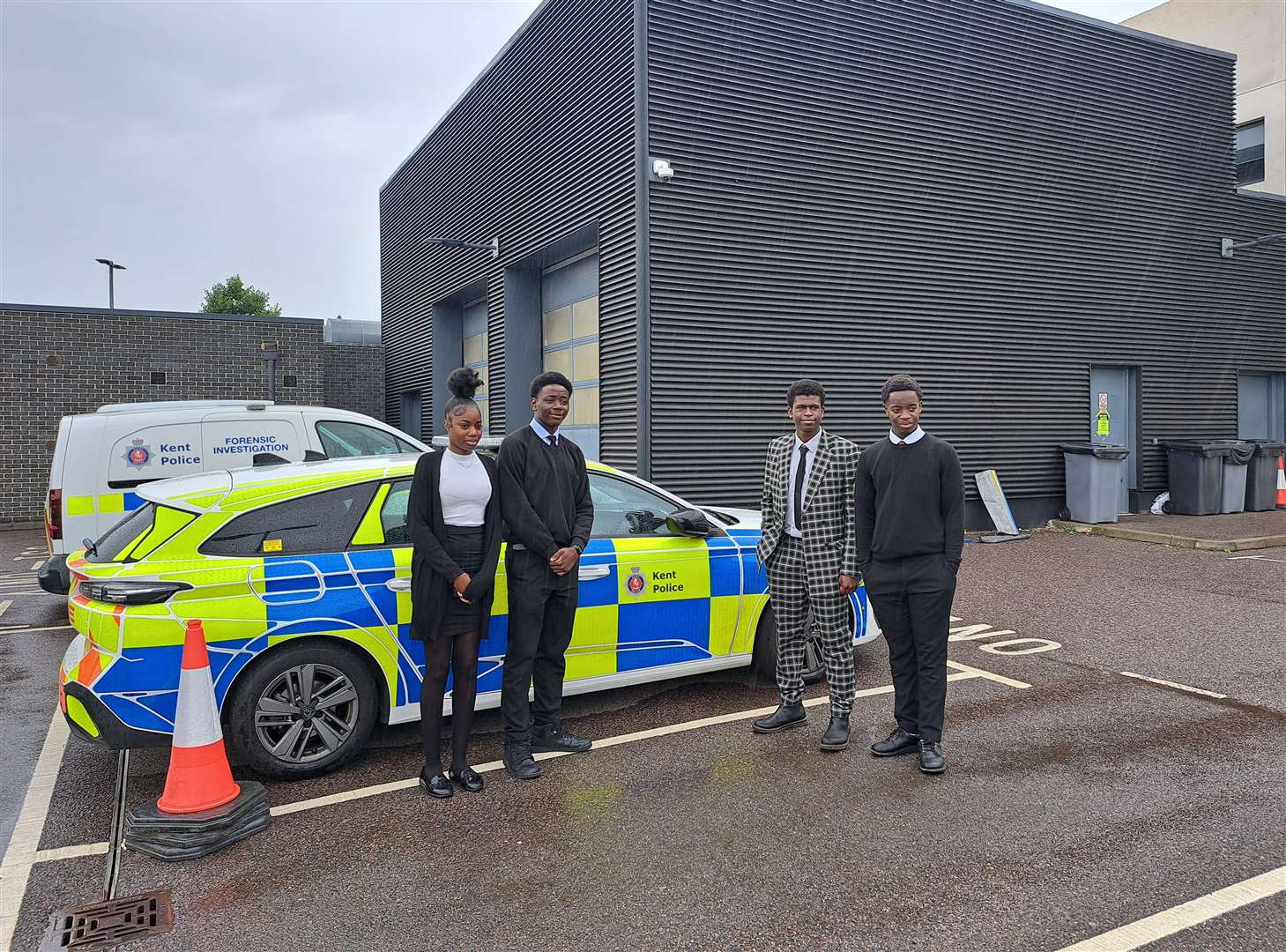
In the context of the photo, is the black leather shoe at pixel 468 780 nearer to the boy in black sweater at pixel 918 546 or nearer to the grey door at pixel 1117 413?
the boy in black sweater at pixel 918 546

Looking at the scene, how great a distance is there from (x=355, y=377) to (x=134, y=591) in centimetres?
1857

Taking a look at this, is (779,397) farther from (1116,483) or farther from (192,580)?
(192,580)

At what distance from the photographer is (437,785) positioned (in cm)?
385

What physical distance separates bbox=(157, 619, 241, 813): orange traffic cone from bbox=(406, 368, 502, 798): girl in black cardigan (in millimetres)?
836

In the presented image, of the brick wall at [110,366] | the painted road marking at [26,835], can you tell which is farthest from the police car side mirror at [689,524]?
Result: the brick wall at [110,366]

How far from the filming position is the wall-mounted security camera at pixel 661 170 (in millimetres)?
10352

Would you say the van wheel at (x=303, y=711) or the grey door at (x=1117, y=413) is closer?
the van wheel at (x=303, y=711)

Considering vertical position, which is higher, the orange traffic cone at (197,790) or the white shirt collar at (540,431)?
the white shirt collar at (540,431)

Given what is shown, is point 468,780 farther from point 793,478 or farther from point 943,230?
point 943,230

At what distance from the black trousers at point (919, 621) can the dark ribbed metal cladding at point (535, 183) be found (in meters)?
6.73

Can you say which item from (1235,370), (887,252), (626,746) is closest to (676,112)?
(887,252)

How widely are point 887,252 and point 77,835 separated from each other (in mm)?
11408

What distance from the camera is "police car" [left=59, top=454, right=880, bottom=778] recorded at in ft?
12.3

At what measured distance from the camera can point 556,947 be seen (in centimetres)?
269
